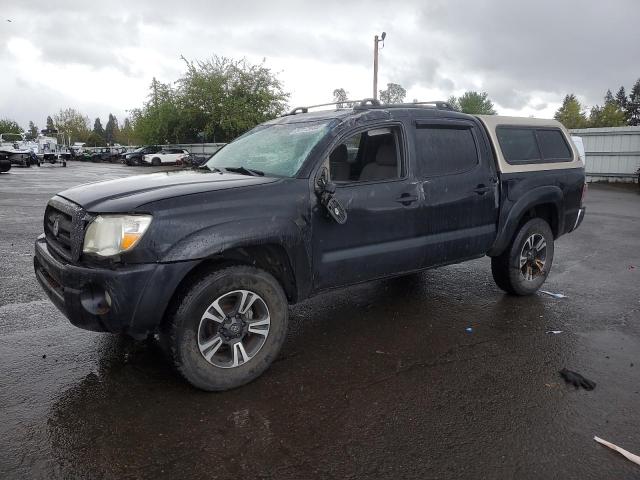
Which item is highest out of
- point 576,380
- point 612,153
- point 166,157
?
point 166,157

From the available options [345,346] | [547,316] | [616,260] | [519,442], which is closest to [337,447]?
[519,442]

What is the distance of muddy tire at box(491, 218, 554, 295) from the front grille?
401 cm

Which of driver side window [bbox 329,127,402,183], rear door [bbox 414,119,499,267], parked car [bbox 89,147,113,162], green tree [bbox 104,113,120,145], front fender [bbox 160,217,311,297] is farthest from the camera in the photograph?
green tree [bbox 104,113,120,145]

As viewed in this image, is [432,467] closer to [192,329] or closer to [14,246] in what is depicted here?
[192,329]

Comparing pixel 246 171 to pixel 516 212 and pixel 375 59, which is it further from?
pixel 375 59

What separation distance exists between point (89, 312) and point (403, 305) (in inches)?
122

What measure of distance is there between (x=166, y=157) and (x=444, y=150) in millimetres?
37133

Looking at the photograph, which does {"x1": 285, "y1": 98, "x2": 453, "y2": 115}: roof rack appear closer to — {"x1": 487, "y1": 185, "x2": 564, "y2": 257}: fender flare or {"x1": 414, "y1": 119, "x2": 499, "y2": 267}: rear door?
{"x1": 414, "y1": 119, "x2": 499, "y2": 267}: rear door

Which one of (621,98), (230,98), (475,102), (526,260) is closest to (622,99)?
(621,98)

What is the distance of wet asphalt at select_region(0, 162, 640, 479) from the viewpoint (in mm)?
2555

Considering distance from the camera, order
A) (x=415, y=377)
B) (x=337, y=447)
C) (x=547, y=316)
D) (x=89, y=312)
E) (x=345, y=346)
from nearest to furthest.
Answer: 1. (x=337, y=447)
2. (x=89, y=312)
3. (x=415, y=377)
4. (x=345, y=346)
5. (x=547, y=316)

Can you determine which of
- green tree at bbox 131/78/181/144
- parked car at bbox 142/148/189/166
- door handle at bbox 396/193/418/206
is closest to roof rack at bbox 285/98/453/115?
door handle at bbox 396/193/418/206

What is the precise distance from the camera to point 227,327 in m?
3.26

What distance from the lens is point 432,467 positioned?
99.3 inches
